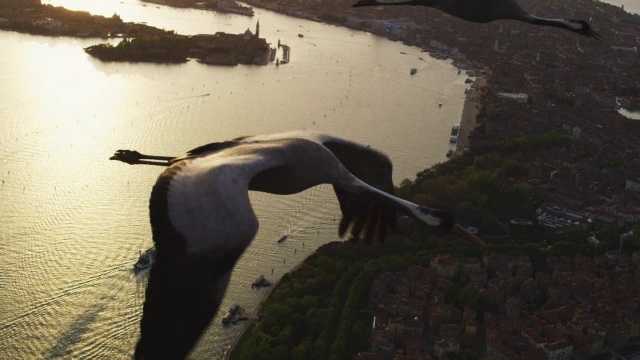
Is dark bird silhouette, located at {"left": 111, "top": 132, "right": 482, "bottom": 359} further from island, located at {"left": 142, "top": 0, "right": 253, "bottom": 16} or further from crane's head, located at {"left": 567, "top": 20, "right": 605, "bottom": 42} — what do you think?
island, located at {"left": 142, "top": 0, "right": 253, "bottom": 16}

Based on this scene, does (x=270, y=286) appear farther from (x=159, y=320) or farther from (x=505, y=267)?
(x=159, y=320)

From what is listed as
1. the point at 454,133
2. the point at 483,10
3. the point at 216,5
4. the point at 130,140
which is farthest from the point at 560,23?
the point at 216,5

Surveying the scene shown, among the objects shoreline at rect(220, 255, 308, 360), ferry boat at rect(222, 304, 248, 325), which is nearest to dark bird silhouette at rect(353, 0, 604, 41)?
shoreline at rect(220, 255, 308, 360)

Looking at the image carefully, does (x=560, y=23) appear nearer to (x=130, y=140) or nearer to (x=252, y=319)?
(x=252, y=319)

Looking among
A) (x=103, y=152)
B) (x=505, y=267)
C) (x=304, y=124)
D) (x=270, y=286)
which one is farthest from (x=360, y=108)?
(x=270, y=286)

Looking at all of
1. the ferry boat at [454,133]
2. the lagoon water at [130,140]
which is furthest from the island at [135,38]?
the ferry boat at [454,133]

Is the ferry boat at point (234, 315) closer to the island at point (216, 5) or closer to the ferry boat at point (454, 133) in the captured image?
the ferry boat at point (454, 133)
